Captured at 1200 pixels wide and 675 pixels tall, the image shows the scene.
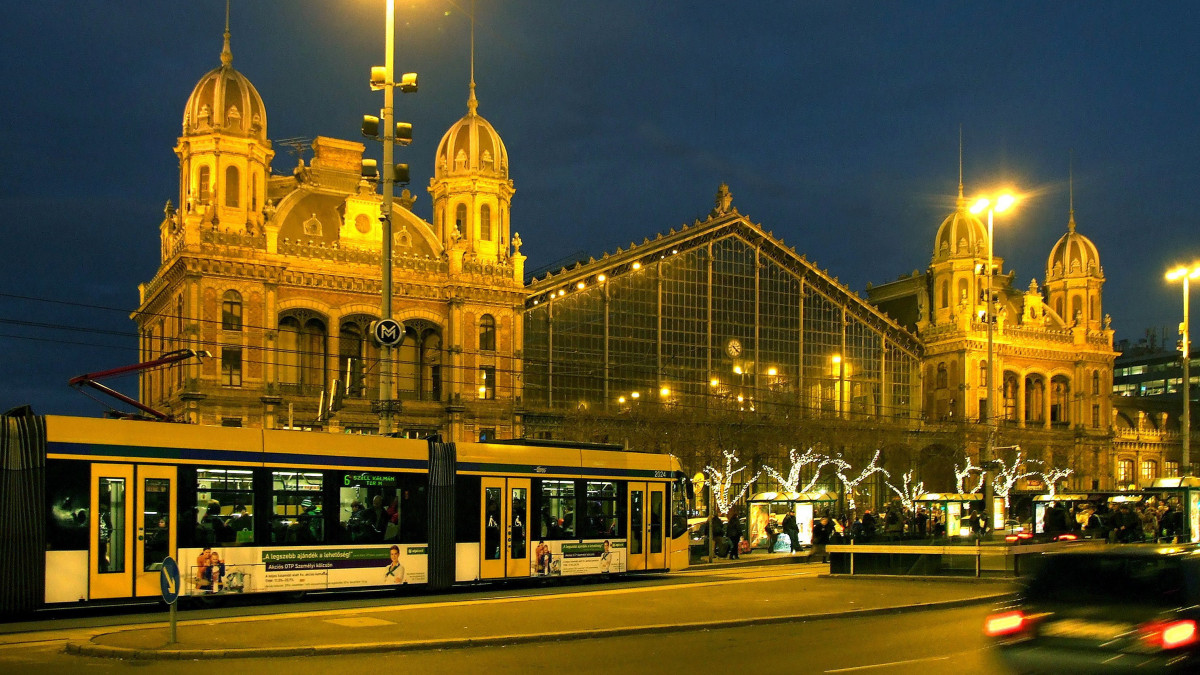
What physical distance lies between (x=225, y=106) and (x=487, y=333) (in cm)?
1500

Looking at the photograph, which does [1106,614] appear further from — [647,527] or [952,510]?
[952,510]

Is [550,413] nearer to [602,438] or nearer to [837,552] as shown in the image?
[602,438]

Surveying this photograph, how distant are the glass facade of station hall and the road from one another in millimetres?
38600

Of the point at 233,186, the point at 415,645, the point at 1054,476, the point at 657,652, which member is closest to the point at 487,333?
the point at 233,186

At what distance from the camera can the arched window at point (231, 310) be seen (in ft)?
167

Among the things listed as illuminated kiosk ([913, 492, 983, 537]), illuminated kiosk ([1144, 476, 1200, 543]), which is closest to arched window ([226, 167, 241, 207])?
illuminated kiosk ([913, 492, 983, 537])

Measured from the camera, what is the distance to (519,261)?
58.2 meters

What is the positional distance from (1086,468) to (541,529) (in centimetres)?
6108

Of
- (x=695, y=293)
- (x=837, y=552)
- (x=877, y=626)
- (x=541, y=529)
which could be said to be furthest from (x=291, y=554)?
(x=695, y=293)

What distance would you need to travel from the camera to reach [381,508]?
24547mm

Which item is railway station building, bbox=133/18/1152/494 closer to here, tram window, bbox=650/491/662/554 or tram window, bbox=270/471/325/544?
tram window, bbox=650/491/662/554

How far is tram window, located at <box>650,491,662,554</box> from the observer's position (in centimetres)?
2984

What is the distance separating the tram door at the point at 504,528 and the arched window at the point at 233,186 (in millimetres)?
30267

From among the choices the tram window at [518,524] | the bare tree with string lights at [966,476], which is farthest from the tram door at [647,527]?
the bare tree with string lights at [966,476]
